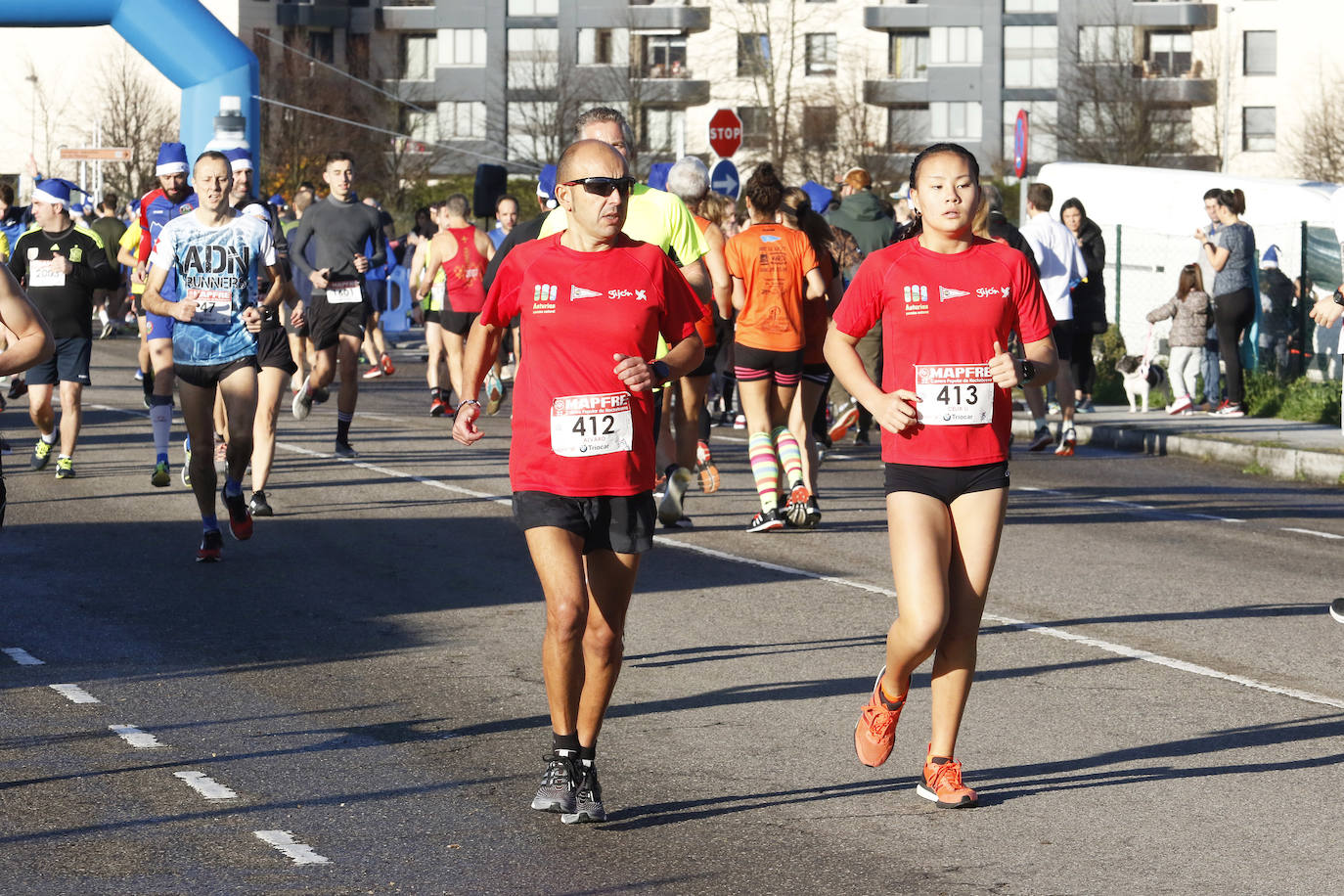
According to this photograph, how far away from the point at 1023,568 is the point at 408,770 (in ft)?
16.7

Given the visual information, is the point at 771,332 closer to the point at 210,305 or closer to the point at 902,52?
the point at 210,305

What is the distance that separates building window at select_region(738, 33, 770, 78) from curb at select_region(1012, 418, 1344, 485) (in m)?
55.4

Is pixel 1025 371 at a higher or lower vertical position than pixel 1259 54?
lower

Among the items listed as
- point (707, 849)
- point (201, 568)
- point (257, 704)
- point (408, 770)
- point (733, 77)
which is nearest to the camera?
point (707, 849)

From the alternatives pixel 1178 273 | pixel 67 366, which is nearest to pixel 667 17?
pixel 1178 273

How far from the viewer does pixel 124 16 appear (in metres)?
23.2

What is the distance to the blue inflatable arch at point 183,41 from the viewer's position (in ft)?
76.0

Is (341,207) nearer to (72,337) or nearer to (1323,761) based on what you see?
(72,337)

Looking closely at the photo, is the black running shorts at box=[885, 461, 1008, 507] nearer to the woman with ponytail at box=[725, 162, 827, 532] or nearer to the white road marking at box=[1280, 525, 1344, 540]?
the woman with ponytail at box=[725, 162, 827, 532]

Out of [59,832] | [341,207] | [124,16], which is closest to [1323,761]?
[59,832]

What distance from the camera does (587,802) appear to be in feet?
18.9

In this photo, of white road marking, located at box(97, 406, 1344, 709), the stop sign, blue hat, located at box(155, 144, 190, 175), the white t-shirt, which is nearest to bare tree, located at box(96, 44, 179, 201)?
the stop sign

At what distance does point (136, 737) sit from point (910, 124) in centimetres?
7469

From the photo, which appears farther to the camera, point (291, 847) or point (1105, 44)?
point (1105, 44)
